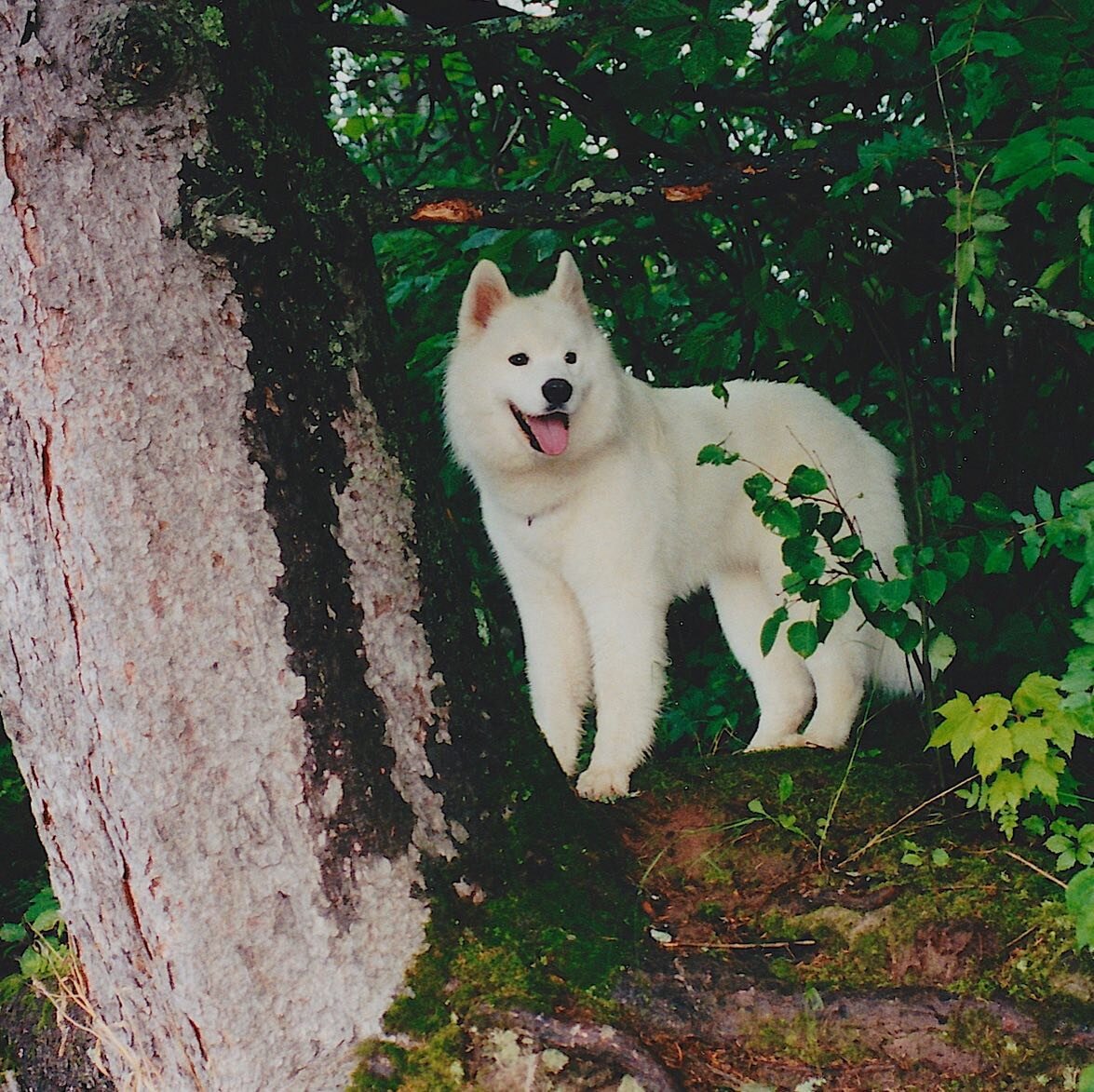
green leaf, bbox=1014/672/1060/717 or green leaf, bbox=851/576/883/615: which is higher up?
green leaf, bbox=851/576/883/615

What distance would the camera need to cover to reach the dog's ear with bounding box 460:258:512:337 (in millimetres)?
3471

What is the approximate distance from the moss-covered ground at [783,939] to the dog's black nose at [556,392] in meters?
1.14

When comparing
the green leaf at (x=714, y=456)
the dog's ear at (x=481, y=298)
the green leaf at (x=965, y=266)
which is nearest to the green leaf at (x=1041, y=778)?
the green leaf at (x=714, y=456)

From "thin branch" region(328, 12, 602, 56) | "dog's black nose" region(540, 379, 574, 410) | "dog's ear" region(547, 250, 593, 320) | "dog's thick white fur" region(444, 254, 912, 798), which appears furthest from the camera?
"dog's ear" region(547, 250, 593, 320)

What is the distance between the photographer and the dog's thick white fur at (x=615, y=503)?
11.3ft

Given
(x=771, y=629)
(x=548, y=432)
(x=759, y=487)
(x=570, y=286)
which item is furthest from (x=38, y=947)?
(x=570, y=286)

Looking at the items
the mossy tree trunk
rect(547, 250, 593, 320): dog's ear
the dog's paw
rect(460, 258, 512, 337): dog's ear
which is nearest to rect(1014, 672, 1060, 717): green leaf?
the dog's paw

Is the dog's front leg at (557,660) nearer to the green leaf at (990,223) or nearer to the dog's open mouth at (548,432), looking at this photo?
the dog's open mouth at (548,432)

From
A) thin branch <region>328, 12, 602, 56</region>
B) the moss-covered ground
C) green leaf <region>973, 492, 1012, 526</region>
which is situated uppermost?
thin branch <region>328, 12, 602, 56</region>

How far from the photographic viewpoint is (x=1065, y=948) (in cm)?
230

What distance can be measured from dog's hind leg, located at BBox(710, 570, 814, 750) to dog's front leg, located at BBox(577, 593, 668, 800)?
2.08ft

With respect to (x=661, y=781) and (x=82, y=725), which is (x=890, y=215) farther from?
(x=82, y=725)

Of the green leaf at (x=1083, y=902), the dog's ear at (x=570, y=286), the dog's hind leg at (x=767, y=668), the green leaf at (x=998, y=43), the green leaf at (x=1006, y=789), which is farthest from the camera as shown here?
the dog's hind leg at (x=767, y=668)

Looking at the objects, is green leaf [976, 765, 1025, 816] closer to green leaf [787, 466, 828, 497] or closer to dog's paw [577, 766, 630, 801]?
green leaf [787, 466, 828, 497]
